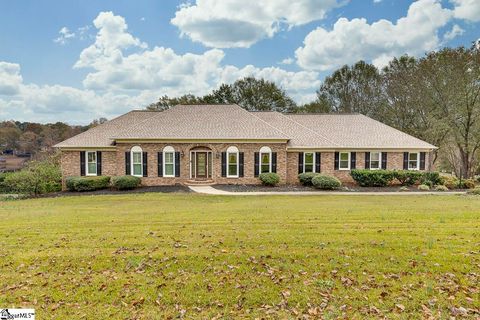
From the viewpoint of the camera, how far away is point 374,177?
21016 mm

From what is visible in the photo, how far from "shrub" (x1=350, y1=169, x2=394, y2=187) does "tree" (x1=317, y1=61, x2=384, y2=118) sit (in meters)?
20.9

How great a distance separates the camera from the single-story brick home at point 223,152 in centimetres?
2153

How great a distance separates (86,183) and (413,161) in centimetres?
2411

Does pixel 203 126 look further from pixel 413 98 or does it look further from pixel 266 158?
pixel 413 98

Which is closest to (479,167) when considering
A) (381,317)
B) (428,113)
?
→ (428,113)

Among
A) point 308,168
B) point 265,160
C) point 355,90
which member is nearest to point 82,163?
point 265,160

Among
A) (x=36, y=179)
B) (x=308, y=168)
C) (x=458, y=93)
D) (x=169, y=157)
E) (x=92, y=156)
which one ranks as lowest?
(x=36, y=179)

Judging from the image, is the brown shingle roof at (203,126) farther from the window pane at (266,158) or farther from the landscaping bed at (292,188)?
the landscaping bed at (292,188)

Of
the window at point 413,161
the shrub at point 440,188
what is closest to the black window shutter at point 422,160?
the window at point 413,161

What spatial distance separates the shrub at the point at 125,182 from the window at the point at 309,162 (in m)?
12.3

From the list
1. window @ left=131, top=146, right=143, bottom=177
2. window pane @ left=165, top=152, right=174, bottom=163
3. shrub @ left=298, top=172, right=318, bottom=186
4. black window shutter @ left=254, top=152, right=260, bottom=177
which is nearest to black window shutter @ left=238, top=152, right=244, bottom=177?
black window shutter @ left=254, top=152, right=260, bottom=177

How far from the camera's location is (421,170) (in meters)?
22.9

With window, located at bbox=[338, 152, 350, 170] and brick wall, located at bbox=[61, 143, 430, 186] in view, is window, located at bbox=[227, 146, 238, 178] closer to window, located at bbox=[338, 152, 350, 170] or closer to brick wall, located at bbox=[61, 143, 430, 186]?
brick wall, located at bbox=[61, 143, 430, 186]

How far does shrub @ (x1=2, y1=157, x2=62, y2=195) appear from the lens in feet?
68.4
